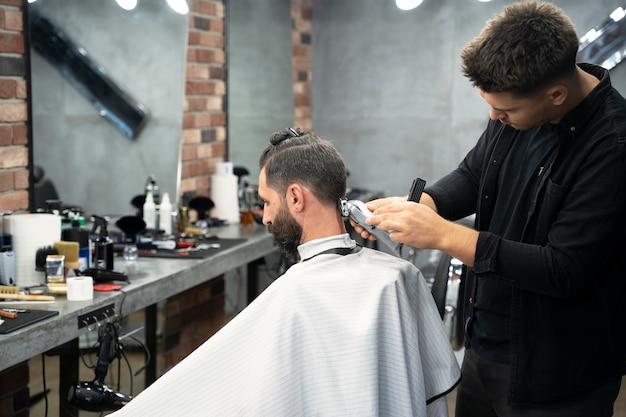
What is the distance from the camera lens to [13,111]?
3.02 meters

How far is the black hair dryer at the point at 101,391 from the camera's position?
2.48m

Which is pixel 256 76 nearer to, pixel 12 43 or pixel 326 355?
pixel 12 43

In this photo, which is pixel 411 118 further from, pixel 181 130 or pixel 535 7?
pixel 535 7

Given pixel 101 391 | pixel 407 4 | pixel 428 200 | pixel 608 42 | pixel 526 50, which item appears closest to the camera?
pixel 526 50

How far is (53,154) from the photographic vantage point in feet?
10.8

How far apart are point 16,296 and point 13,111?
2.68 feet

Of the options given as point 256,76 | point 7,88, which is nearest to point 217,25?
point 256,76

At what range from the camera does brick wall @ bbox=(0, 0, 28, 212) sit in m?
2.96

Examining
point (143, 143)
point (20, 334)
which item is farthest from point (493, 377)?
point (143, 143)

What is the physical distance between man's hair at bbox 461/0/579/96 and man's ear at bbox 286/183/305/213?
0.55m

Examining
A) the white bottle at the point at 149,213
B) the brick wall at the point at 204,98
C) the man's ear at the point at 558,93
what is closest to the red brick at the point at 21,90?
the white bottle at the point at 149,213

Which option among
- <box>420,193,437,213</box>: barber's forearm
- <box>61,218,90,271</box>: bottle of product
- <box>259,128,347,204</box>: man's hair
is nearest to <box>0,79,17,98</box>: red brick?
<box>61,218,90,271</box>: bottle of product

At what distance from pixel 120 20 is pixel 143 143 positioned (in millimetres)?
619

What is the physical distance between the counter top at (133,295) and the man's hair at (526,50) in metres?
1.47
